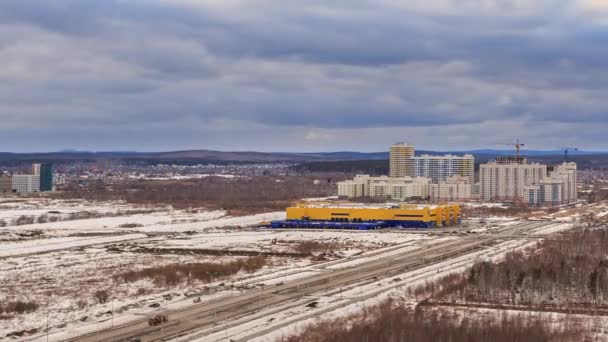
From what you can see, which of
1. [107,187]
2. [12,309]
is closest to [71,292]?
[12,309]

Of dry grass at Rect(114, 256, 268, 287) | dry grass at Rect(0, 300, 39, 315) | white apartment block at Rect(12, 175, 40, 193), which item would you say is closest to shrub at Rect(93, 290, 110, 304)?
dry grass at Rect(0, 300, 39, 315)

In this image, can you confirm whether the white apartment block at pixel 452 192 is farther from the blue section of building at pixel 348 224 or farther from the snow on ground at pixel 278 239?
the snow on ground at pixel 278 239

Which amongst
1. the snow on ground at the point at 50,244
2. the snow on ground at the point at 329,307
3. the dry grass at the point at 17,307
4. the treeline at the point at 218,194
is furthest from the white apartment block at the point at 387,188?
the dry grass at the point at 17,307

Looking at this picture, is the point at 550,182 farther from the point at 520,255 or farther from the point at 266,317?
the point at 266,317

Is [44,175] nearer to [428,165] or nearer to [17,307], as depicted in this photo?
[428,165]

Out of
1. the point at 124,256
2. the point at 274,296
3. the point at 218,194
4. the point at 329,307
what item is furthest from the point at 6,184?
the point at 329,307

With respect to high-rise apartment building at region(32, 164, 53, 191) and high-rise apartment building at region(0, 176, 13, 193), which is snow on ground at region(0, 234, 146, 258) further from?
high-rise apartment building at region(0, 176, 13, 193)
